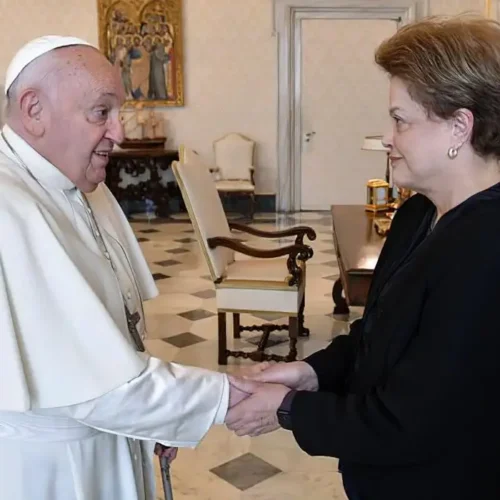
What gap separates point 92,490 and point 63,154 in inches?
29.1

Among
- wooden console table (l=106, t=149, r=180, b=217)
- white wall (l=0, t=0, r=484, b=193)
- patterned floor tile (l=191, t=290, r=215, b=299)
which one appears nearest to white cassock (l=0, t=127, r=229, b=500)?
patterned floor tile (l=191, t=290, r=215, b=299)

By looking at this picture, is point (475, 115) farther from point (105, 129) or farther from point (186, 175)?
point (186, 175)

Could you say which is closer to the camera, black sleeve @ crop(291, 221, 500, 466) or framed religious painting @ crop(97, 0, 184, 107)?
black sleeve @ crop(291, 221, 500, 466)

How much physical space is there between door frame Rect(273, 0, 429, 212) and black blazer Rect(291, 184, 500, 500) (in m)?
8.27

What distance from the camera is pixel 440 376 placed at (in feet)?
4.41

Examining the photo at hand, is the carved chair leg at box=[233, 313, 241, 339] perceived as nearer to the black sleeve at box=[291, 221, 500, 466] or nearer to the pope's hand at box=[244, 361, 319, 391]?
the pope's hand at box=[244, 361, 319, 391]

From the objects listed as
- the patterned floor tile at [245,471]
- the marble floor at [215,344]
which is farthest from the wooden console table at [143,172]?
the patterned floor tile at [245,471]

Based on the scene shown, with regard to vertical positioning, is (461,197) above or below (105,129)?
below

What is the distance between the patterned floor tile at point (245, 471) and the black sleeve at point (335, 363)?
1.30m

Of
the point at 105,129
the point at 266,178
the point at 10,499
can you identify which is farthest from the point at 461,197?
the point at 266,178

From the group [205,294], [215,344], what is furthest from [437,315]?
[205,294]

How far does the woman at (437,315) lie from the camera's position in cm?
134

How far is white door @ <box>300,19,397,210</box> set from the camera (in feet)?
31.2

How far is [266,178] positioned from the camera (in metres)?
9.84
